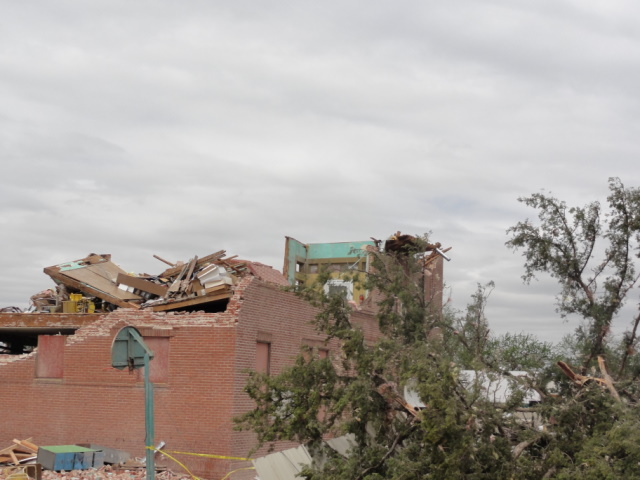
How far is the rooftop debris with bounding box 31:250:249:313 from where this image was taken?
1916 centimetres

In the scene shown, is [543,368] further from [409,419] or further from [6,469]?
[6,469]

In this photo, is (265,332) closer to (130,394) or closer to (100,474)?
(130,394)

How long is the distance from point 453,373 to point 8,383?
13532mm

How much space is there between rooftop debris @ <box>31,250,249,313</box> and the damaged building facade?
0.03 meters

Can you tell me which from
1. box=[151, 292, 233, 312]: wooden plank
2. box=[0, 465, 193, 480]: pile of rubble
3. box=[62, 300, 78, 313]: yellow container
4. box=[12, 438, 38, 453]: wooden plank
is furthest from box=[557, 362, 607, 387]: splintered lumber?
box=[62, 300, 78, 313]: yellow container

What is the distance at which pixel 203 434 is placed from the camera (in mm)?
17688

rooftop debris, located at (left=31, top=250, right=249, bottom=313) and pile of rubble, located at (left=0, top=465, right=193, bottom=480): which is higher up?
rooftop debris, located at (left=31, top=250, right=249, bottom=313)

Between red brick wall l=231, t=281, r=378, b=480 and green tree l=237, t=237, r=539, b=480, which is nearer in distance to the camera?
green tree l=237, t=237, r=539, b=480

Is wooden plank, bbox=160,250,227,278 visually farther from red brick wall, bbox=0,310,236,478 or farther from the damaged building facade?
red brick wall, bbox=0,310,236,478

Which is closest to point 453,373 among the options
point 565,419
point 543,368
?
point 565,419

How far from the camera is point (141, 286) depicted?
792 inches

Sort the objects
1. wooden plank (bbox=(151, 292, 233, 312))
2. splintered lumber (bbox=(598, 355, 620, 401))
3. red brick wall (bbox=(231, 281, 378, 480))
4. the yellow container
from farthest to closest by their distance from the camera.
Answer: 1. the yellow container
2. wooden plank (bbox=(151, 292, 233, 312))
3. red brick wall (bbox=(231, 281, 378, 480))
4. splintered lumber (bbox=(598, 355, 620, 401))

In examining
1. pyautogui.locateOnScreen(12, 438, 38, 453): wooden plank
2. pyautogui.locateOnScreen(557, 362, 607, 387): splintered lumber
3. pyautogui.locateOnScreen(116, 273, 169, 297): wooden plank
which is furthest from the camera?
pyautogui.locateOnScreen(116, 273, 169, 297): wooden plank

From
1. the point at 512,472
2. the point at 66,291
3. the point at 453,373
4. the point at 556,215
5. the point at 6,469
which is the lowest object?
the point at 6,469
